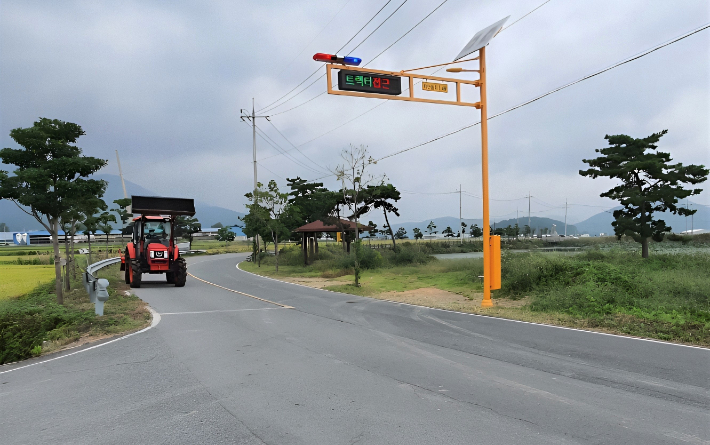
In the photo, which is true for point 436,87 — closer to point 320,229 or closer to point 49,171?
point 49,171

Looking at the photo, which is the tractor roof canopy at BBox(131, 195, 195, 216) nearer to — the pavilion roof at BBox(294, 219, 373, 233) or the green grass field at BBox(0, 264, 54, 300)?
the green grass field at BBox(0, 264, 54, 300)

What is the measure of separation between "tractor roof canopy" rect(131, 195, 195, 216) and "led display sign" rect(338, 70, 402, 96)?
11630 mm

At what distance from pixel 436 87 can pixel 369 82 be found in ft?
8.47

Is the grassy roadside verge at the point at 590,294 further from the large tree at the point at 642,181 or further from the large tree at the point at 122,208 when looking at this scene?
the large tree at the point at 122,208

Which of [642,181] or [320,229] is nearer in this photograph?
[642,181]

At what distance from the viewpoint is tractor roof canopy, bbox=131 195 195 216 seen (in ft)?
66.7

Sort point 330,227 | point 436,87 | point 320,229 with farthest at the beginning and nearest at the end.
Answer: point 330,227, point 320,229, point 436,87

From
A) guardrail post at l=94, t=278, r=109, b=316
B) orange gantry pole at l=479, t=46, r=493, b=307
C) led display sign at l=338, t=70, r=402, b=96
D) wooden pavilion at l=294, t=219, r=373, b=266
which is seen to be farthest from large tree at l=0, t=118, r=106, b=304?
wooden pavilion at l=294, t=219, r=373, b=266

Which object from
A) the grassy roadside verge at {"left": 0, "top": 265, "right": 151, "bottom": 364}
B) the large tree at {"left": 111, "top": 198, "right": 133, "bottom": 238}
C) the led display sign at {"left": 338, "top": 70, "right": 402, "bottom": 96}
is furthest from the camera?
the large tree at {"left": 111, "top": 198, "right": 133, "bottom": 238}

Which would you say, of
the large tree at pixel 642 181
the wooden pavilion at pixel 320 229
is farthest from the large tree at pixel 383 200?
the large tree at pixel 642 181

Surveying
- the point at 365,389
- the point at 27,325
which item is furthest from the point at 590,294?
the point at 27,325

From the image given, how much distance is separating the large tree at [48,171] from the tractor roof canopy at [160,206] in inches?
164

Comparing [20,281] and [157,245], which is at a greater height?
[157,245]

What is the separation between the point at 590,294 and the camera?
13.9 m
